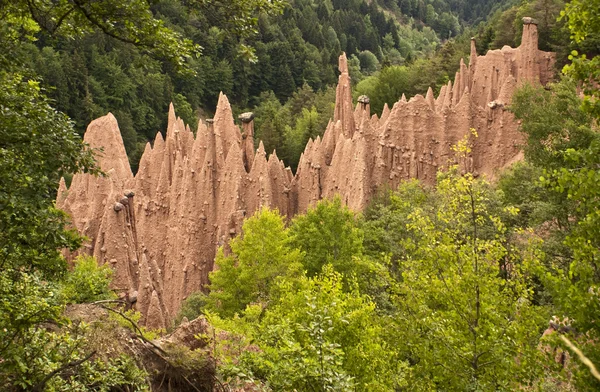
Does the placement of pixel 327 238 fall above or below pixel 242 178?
below

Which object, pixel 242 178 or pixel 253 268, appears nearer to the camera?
pixel 253 268

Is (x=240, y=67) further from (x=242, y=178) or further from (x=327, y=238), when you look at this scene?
(x=327, y=238)

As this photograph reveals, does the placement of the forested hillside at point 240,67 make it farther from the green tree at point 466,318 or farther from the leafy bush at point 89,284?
the green tree at point 466,318

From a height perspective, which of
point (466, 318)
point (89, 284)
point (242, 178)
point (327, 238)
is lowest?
point (89, 284)

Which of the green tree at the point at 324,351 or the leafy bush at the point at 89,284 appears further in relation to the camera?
the leafy bush at the point at 89,284

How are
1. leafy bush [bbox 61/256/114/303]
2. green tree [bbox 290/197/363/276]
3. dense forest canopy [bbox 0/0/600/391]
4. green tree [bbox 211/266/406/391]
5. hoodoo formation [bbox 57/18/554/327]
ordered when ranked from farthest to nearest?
hoodoo formation [bbox 57/18/554/327] < green tree [bbox 290/197/363/276] < leafy bush [bbox 61/256/114/303] < green tree [bbox 211/266/406/391] < dense forest canopy [bbox 0/0/600/391]

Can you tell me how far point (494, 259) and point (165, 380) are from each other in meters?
5.60

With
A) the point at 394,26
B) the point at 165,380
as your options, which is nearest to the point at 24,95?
the point at 165,380

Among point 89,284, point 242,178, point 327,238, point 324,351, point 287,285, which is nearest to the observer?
point 324,351

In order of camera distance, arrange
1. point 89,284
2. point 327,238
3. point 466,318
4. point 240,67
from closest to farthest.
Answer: point 466,318, point 89,284, point 327,238, point 240,67

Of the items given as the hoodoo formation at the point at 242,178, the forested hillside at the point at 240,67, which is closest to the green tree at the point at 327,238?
the hoodoo formation at the point at 242,178

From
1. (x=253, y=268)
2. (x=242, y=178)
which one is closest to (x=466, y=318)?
(x=253, y=268)

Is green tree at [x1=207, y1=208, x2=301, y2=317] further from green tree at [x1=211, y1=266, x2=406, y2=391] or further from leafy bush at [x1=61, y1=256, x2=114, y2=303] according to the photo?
green tree at [x1=211, y1=266, x2=406, y2=391]

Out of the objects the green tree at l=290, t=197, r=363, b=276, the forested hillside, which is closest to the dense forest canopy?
the green tree at l=290, t=197, r=363, b=276
